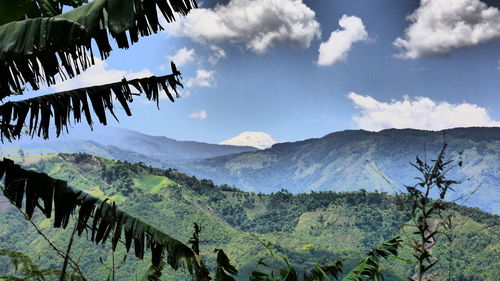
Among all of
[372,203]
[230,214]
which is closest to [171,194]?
[230,214]

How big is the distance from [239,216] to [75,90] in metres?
127

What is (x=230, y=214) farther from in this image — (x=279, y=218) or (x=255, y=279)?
(x=255, y=279)

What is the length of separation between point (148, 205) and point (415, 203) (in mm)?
106051

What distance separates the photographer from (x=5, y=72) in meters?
3.37

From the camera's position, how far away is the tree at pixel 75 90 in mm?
2656

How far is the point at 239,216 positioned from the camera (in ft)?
422

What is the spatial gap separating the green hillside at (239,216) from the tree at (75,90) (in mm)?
75665

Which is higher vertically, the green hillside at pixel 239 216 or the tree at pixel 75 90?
the tree at pixel 75 90

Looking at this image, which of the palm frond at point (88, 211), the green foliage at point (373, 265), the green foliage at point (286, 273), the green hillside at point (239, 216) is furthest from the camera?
the green hillside at point (239, 216)

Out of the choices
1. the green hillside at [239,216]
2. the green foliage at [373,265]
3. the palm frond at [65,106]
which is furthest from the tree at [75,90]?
the green hillside at [239,216]

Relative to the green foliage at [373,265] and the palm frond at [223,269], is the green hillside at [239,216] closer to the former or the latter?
the green foliage at [373,265]

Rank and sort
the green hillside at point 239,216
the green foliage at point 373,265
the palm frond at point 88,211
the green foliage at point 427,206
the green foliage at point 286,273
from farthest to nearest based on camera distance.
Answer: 1. the green hillside at point 239,216
2. the palm frond at point 88,211
3. the green foliage at point 373,265
4. the green foliage at point 427,206
5. the green foliage at point 286,273

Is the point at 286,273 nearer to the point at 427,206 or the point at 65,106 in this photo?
the point at 427,206

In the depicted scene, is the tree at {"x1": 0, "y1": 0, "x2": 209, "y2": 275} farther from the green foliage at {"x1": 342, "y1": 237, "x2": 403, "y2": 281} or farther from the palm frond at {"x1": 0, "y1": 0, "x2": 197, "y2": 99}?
the green foliage at {"x1": 342, "y1": 237, "x2": 403, "y2": 281}
